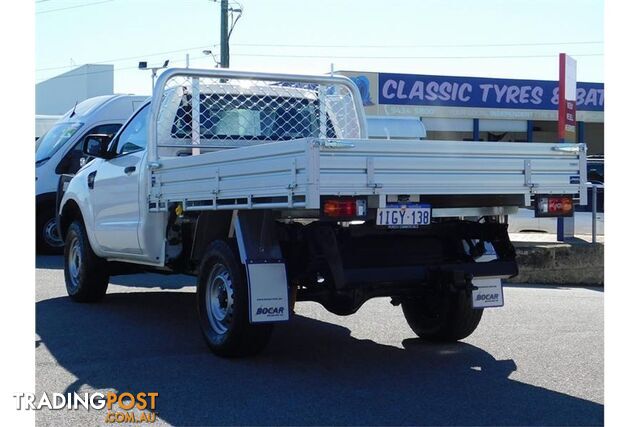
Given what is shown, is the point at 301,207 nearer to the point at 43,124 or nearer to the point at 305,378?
the point at 305,378

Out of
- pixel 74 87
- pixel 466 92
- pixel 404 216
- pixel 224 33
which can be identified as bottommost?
pixel 404 216

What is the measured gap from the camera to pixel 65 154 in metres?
16.1

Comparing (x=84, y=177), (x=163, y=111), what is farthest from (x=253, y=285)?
(x=84, y=177)

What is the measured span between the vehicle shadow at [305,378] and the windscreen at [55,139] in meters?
7.90

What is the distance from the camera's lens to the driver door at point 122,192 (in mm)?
8609

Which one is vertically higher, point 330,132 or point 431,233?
point 330,132

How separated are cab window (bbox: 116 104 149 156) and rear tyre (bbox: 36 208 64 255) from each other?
23.5ft

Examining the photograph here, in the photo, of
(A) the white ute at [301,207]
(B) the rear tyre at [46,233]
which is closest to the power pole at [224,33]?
(B) the rear tyre at [46,233]

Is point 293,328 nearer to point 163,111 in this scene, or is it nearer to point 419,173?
point 163,111

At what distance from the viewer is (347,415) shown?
18.3 ft

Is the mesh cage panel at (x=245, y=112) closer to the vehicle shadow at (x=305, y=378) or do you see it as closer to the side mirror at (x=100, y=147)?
the side mirror at (x=100, y=147)

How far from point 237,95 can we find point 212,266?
7.64 ft

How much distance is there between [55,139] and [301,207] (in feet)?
38.5

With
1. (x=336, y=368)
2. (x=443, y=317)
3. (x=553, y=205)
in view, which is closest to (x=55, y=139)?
(x=443, y=317)
